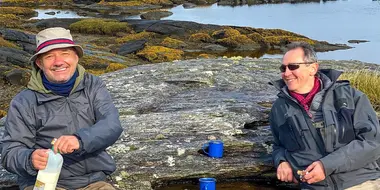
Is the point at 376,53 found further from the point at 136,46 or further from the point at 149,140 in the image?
the point at 149,140

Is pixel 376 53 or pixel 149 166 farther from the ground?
pixel 149 166

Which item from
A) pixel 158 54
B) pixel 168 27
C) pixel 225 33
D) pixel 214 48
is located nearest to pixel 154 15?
pixel 168 27

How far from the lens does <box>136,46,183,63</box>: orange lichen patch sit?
33.0m

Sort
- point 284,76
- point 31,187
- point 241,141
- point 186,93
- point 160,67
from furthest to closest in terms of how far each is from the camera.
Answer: point 160,67 → point 186,93 → point 241,141 → point 284,76 → point 31,187

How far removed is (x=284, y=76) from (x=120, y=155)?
3159 millimetres

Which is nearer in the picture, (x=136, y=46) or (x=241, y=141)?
(x=241, y=141)

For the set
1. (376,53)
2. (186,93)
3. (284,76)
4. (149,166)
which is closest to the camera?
(284,76)

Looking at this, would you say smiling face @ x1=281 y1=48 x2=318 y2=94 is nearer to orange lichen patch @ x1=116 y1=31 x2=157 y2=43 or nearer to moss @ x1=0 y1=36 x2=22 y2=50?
moss @ x1=0 y1=36 x2=22 y2=50

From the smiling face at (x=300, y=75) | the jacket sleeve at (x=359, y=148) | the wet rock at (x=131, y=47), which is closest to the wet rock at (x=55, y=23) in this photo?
the wet rock at (x=131, y=47)

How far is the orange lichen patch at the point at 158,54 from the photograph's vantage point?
3303 centimetres

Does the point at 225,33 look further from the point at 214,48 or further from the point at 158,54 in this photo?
the point at 158,54

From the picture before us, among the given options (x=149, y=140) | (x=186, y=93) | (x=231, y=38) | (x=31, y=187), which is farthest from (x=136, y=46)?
(x=31, y=187)

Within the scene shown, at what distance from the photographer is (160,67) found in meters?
13.0

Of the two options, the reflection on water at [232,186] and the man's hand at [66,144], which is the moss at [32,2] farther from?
the man's hand at [66,144]
